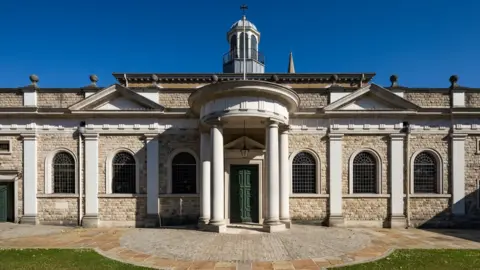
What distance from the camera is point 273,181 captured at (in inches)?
364

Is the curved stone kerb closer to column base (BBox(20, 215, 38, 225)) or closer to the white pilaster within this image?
the white pilaster

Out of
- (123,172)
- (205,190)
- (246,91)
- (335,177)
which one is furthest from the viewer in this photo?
(123,172)

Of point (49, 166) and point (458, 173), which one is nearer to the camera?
point (458, 173)

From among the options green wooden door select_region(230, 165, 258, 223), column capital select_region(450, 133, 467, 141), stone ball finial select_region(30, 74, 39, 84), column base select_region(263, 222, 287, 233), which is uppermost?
stone ball finial select_region(30, 74, 39, 84)

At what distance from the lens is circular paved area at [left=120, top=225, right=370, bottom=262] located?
7.07m

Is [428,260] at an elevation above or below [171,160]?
below

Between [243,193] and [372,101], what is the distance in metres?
6.90

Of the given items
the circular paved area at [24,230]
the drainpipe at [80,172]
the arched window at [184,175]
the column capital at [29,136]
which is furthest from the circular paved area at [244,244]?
the column capital at [29,136]

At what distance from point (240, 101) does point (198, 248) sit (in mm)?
4875

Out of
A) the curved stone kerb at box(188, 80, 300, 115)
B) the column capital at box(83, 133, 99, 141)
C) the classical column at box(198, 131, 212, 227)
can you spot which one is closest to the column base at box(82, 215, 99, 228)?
the column capital at box(83, 133, 99, 141)

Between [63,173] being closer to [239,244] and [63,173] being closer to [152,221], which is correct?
[152,221]

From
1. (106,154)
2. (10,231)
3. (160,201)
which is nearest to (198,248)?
(160,201)

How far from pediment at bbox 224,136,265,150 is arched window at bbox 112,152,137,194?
4283 mm

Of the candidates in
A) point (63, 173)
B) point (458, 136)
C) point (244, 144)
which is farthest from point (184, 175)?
point (458, 136)
